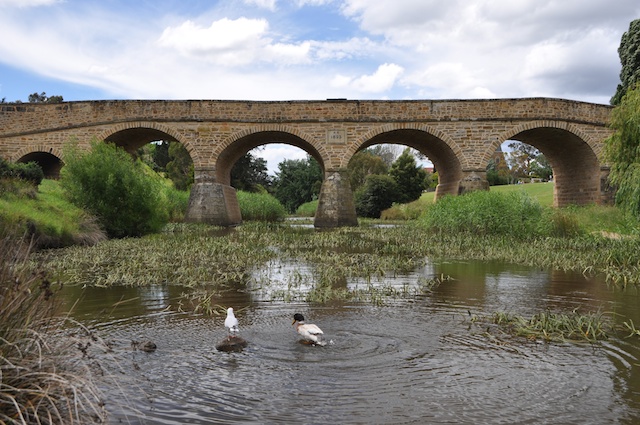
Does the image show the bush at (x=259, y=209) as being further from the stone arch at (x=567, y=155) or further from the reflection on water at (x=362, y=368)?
the reflection on water at (x=362, y=368)

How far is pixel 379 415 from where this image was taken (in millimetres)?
3801

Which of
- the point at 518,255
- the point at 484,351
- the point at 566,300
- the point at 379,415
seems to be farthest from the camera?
the point at 518,255

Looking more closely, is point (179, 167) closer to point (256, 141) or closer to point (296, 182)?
point (296, 182)

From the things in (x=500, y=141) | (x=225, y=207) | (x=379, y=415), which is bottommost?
(x=379, y=415)

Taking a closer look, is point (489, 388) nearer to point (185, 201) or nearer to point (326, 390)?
point (326, 390)

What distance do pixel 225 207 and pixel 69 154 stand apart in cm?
1001

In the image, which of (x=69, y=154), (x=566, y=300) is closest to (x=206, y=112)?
(x=69, y=154)

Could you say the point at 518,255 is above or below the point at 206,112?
below

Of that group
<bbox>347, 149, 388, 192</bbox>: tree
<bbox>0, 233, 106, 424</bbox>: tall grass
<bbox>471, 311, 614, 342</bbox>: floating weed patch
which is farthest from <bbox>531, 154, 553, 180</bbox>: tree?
<bbox>0, 233, 106, 424</bbox>: tall grass

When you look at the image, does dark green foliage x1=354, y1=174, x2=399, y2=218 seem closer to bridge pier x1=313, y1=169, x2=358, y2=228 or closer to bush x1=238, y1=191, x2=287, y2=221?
bush x1=238, y1=191, x2=287, y2=221

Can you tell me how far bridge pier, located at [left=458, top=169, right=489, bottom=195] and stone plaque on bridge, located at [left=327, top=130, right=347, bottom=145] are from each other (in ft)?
19.0

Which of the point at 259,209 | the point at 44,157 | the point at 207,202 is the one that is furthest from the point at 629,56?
the point at 44,157

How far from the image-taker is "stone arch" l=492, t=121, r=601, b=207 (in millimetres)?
25828

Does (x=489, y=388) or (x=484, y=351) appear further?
(x=484, y=351)
